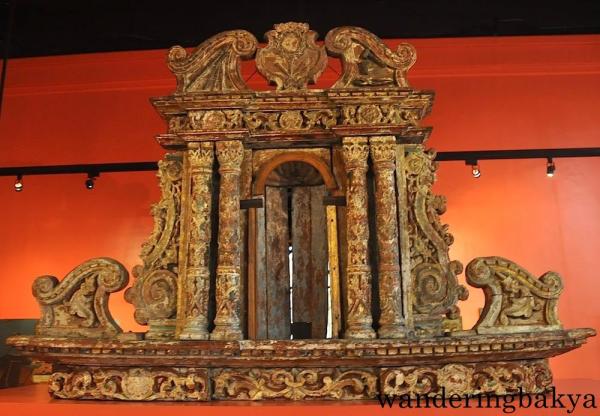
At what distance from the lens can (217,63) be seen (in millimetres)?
4047

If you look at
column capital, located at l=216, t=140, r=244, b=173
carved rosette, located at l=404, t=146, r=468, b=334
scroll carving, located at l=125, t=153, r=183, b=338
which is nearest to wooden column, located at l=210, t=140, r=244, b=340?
column capital, located at l=216, t=140, r=244, b=173

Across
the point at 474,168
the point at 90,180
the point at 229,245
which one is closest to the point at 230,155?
the point at 229,245

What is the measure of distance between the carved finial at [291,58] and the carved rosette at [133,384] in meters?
2.03

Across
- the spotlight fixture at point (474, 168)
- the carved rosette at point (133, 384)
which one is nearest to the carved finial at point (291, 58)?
the carved rosette at point (133, 384)

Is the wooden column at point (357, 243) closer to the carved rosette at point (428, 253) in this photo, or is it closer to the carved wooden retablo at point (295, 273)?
the carved wooden retablo at point (295, 273)

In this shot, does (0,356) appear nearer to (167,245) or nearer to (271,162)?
(167,245)

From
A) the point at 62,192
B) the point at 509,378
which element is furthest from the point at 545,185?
the point at 62,192

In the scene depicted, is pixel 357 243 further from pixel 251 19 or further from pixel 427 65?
pixel 251 19

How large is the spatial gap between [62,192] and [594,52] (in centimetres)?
654

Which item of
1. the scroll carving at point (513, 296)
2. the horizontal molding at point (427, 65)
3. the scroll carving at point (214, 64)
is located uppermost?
the horizontal molding at point (427, 65)

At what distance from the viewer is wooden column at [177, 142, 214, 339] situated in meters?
3.54

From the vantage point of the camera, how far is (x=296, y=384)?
3.42m

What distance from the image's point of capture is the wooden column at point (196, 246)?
3.54 m

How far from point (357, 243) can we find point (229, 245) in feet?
2.67
